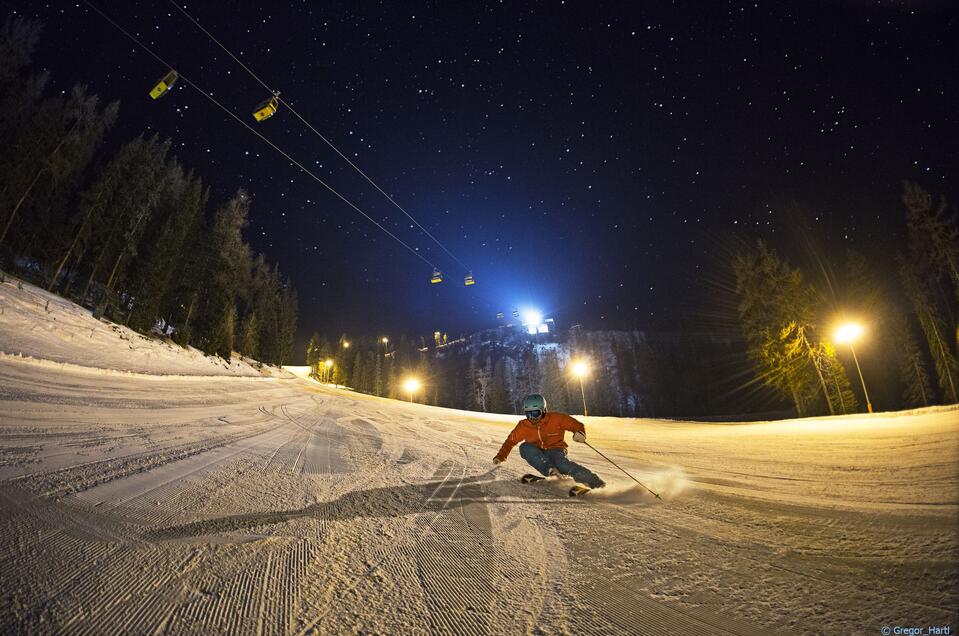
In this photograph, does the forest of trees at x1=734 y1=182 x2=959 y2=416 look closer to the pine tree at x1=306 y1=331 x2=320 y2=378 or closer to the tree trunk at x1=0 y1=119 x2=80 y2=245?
the tree trunk at x1=0 y1=119 x2=80 y2=245

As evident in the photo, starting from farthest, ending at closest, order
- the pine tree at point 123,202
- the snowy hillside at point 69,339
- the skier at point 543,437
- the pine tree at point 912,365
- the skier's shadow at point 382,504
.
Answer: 1. the pine tree at point 912,365
2. the pine tree at point 123,202
3. the snowy hillside at point 69,339
4. the skier at point 543,437
5. the skier's shadow at point 382,504

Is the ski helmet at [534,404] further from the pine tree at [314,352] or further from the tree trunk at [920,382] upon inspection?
the pine tree at [314,352]

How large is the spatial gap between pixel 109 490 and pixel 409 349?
105685mm

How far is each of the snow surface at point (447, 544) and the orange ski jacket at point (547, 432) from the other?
0.43 m

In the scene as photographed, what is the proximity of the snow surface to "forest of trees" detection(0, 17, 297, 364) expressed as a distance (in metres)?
24.6

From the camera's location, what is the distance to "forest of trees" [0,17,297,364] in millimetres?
20641

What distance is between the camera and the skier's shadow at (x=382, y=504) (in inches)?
85.2

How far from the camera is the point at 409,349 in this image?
106 metres

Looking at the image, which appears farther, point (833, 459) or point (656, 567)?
point (833, 459)

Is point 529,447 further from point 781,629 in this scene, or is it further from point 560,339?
point 560,339

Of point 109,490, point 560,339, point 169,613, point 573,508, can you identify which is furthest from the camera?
point 560,339

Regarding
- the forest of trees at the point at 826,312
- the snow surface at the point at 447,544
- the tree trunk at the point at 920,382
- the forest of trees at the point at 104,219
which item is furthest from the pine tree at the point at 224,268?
the tree trunk at the point at 920,382

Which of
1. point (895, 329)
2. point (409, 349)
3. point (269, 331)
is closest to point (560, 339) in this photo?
point (409, 349)

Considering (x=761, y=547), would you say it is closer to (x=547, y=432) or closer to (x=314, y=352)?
(x=547, y=432)
